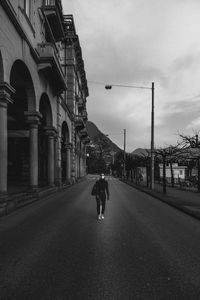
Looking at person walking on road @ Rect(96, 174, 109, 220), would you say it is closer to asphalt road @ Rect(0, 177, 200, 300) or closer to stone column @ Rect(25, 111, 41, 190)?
asphalt road @ Rect(0, 177, 200, 300)

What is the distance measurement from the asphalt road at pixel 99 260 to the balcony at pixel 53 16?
17.9m

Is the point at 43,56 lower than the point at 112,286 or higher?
higher

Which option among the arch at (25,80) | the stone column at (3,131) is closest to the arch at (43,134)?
the arch at (25,80)

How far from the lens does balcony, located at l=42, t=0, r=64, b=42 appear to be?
25812mm

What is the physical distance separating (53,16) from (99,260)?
23.6m

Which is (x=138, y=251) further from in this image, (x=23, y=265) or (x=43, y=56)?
(x=43, y=56)

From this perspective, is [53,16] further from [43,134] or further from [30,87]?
[43,134]

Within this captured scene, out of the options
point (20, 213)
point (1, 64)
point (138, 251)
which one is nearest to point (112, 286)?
point (138, 251)

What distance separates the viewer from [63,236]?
920cm

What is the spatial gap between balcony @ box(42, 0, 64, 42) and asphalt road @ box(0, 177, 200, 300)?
1790 centimetres

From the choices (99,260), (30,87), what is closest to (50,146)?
(30,87)

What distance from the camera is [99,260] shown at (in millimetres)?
6707

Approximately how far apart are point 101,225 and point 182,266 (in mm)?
4985

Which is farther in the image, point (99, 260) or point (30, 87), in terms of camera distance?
point (30, 87)
